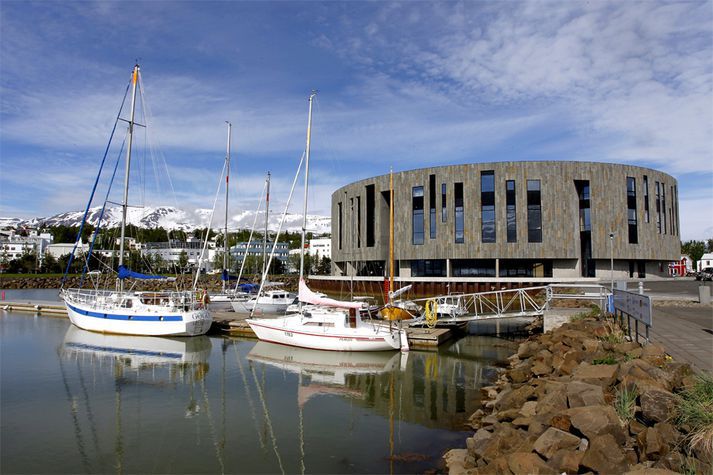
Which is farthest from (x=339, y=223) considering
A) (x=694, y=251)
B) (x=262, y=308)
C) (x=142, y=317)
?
(x=694, y=251)

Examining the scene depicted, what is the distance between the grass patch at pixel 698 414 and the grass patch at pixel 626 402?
Answer: 820 millimetres

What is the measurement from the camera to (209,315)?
3294 cm

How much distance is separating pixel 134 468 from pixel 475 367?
15695 millimetres

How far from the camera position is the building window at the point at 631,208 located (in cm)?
6162

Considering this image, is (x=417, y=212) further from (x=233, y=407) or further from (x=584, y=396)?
(x=584, y=396)

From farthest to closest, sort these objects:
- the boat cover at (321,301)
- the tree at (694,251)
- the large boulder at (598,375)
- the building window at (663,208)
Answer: the tree at (694,251) → the building window at (663,208) → the boat cover at (321,301) → the large boulder at (598,375)

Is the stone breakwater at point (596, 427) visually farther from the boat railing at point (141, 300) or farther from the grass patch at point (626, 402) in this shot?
the boat railing at point (141, 300)

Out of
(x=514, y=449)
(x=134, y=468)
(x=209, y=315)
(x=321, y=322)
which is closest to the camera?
(x=514, y=449)

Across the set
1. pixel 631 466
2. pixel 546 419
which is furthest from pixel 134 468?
pixel 631 466

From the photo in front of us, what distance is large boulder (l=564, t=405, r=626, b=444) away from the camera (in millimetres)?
8445

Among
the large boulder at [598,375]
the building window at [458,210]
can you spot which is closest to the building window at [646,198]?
the building window at [458,210]

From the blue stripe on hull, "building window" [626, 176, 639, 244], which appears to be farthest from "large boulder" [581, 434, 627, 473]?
"building window" [626, 176, 639, 244]

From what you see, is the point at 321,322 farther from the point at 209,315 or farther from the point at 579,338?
the point at 579,338

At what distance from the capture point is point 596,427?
336 inches
